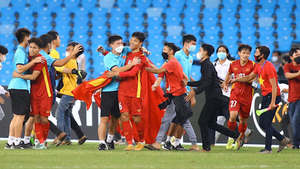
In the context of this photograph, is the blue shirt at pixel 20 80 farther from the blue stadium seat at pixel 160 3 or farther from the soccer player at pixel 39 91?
the blue stadium seat at pixel 160 3

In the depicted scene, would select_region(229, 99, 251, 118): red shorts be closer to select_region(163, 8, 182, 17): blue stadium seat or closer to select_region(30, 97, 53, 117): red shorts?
select_region(30, 97, 53, 117): red shorts

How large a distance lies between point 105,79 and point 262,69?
8.87 ft

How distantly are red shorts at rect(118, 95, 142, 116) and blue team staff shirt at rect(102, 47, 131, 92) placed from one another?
300mm

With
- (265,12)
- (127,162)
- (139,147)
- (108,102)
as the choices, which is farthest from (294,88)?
(265,12)

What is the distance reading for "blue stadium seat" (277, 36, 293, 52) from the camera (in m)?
17.0

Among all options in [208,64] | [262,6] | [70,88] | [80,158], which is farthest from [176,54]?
[262,6]

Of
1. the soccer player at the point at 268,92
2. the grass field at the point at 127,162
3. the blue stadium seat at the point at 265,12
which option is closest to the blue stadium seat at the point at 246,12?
the blue stadium seat at the point at 265,12

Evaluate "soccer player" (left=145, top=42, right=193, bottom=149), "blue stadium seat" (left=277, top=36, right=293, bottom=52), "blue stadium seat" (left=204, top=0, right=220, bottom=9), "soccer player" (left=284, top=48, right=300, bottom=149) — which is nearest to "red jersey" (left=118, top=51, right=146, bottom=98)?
"soccer player" (left=145, top=42, right=193, bottom=149)

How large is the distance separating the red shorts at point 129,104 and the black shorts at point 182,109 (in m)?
0.67

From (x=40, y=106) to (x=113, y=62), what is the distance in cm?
145

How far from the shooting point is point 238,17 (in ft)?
58.5

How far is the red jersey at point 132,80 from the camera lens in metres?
7.97

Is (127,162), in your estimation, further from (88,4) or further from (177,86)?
(88,4)

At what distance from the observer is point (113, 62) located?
8.14 m
